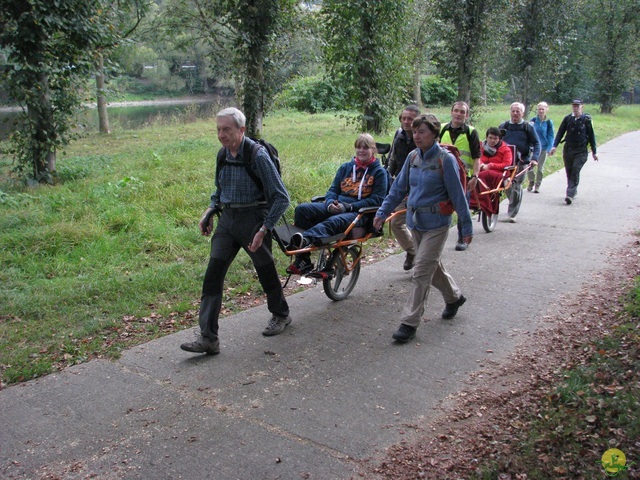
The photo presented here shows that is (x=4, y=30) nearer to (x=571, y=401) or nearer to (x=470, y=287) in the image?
(x=470, y=287)

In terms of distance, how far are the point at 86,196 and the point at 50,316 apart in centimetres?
445

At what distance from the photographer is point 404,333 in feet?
18.8

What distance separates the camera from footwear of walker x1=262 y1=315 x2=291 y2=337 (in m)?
5.90

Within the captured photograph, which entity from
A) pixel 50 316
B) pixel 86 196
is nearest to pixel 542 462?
pixel 50 316

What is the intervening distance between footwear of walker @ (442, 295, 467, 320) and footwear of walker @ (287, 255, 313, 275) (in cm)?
143

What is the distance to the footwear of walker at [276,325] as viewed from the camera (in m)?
5.90

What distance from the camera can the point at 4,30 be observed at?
11.1 m

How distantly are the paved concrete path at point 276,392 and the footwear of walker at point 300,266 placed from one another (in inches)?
20.8

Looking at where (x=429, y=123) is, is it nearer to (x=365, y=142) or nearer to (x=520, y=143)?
(x=365, y=142)

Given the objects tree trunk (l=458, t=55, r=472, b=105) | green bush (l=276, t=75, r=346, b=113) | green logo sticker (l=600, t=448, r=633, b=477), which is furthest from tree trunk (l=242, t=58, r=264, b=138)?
green bush (l=276, t=75, r=346, b=113)

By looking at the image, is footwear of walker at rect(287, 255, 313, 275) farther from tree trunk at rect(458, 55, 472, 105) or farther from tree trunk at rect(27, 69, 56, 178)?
tree trunk at rect(458, 55, 472, 105)

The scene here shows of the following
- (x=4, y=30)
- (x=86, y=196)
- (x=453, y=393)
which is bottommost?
(x=453, y=393)

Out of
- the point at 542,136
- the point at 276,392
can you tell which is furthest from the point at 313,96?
the point at 276,392

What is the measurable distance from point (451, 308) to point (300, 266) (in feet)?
5.16
